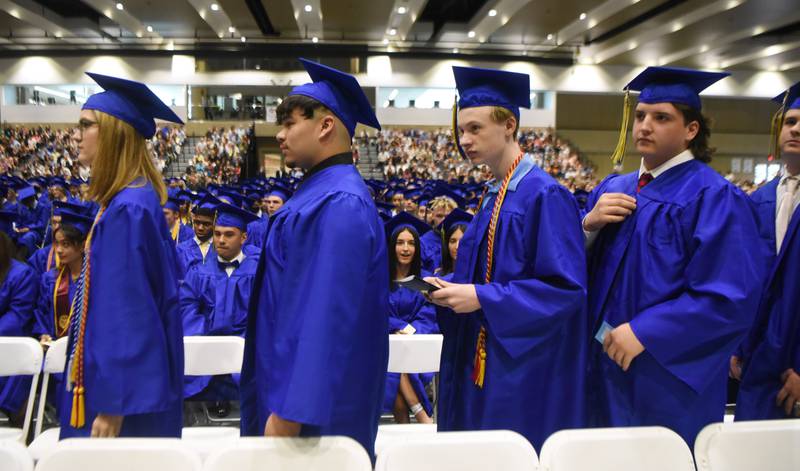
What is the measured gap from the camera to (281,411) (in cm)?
142

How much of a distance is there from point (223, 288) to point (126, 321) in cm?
276

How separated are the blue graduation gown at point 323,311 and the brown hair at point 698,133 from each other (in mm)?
1124

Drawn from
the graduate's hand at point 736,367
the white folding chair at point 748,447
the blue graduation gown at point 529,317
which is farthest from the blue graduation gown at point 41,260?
the white folding chair at point 748,447

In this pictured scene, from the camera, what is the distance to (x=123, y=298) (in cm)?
170

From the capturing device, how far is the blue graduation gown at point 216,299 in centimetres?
432

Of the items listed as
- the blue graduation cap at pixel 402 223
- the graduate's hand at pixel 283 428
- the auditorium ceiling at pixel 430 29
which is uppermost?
the auditorium ceiling at pixel 430 29

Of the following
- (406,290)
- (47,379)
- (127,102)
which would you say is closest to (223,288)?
(406,290)

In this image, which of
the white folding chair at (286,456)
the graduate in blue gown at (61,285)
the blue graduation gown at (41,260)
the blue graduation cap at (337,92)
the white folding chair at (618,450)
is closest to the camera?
the white folding chair at (286,456)

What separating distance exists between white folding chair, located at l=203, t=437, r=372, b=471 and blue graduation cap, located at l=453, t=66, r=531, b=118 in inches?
48.4

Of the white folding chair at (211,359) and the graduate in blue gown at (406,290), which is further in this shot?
the graduate in blue gown at (406,290)

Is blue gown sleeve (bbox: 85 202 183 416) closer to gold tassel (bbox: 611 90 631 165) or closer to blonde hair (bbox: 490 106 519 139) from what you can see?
blonde hair (bbox: 490 106 519 139)

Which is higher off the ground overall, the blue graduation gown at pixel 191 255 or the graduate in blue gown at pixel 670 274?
the graduate in blue gown at pixel 670 274

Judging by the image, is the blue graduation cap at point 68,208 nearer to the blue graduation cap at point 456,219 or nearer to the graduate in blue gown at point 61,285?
the graduate in blue gown at point 61,285

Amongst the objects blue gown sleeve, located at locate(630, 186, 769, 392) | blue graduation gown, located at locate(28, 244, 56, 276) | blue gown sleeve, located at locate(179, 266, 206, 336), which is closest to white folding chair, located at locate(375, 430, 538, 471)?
blue gown sleeve, located at locate(630, 186, 769, 392)
